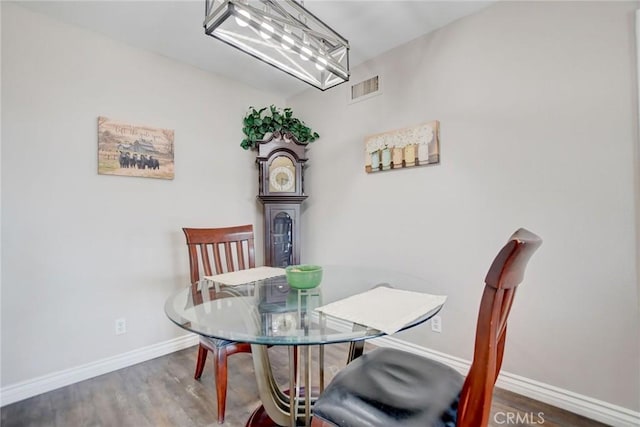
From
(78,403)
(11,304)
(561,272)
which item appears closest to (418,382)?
(561,272)

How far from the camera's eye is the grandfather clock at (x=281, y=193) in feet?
9.30

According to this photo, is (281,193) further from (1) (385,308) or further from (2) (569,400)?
(2) (569,400)

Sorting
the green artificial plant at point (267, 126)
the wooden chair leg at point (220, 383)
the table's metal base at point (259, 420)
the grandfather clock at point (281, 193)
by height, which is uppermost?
the green artificial plant at point (267, 126)

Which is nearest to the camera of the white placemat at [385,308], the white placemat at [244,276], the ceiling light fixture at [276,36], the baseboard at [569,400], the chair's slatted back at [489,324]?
the chair's slatted back at [489,324]

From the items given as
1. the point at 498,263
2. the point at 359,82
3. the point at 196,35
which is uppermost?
the point at 196,35

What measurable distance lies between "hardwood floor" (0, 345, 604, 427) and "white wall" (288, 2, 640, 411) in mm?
236

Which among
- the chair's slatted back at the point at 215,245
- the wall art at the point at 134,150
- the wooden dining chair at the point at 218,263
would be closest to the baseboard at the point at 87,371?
the wooden dining chair at the point at 218,263

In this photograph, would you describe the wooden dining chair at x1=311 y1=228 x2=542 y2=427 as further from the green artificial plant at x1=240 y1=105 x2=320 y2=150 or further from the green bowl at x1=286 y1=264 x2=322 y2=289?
the green artificial plant at x1=240 y1=105 x2=320 y2=150

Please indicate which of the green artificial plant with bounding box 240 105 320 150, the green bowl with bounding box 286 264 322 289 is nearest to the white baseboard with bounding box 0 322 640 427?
the green bowl with bounding box 286 264 322 289

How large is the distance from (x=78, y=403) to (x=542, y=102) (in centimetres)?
328

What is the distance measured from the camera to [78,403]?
1.82 m

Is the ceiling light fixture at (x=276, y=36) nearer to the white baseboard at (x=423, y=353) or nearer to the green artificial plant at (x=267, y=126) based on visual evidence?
the green artificial plant at (x=267, y=126)

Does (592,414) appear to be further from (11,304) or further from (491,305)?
(11,304)

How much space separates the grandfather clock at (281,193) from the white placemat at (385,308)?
1.58 meters
